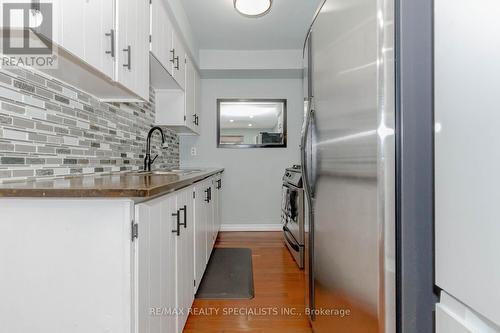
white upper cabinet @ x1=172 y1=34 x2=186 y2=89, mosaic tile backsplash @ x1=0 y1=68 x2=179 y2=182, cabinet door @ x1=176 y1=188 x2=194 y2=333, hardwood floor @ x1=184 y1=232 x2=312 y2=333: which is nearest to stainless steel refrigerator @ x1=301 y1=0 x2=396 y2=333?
hardwood floor @ x1=184 y1=232 x2=312 y2=333

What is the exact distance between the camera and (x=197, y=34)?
3160 mm

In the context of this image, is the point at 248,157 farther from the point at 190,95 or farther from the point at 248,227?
the point at 190,95

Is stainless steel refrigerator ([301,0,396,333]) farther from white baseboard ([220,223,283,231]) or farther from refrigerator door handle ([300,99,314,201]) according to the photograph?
white baseboard ([220,223,283,231])

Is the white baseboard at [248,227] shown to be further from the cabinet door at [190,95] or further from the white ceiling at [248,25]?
the white ceiling at [248,25]

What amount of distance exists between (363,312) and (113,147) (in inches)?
67.5

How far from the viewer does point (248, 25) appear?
116 inches

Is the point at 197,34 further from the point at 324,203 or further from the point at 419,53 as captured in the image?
the point at 419,53

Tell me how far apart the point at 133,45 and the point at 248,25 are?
5.86 ft

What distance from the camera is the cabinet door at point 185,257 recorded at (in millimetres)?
1403

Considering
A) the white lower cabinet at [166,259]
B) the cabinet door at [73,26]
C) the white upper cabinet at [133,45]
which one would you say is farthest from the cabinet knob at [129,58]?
the white lower cabinet at [166,259]

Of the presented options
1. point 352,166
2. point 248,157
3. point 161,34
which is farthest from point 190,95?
point 352,166

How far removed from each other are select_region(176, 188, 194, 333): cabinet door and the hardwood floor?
0.20 m

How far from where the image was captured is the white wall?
3.89 meters

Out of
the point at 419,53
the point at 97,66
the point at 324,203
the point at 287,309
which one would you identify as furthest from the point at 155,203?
the point at 287,309
